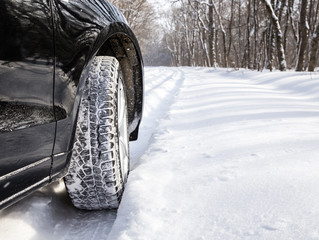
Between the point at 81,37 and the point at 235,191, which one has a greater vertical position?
the point at 81,37

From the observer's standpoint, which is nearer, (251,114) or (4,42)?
(4,42)

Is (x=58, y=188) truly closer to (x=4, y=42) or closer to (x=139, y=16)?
(x=4, y=42)

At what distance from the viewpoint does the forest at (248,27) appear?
9.92 m

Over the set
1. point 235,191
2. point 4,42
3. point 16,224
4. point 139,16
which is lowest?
point 16,224

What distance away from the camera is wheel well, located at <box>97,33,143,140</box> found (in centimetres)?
154

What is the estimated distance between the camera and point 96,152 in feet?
3.25

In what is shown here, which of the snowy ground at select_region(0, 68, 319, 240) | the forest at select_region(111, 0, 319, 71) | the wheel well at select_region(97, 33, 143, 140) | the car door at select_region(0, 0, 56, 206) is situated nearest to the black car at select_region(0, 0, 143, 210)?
the car door at select_region(0, 0, 56, 206)

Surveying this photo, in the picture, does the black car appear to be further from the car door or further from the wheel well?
the wheel well

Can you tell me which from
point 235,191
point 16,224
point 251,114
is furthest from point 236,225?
point 251,114

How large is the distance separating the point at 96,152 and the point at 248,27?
18235 millimetres

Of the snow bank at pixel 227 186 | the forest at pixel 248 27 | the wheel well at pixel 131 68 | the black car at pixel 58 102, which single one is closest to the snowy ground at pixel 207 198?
the snow bank at pixel 227 186

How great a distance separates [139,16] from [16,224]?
948 inches

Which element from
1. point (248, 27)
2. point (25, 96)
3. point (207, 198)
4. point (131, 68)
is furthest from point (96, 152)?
point (248, 27)

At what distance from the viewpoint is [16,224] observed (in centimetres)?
97
